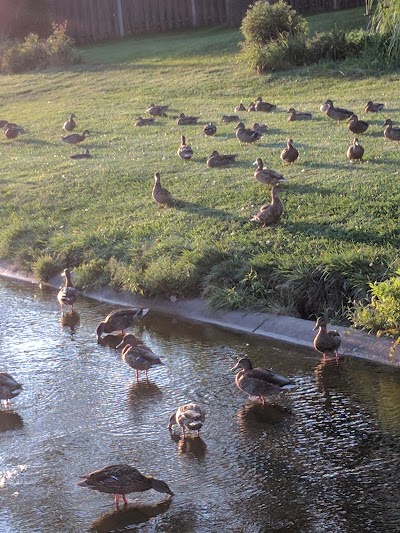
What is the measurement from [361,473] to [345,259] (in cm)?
411

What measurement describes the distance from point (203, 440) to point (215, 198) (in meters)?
6.98

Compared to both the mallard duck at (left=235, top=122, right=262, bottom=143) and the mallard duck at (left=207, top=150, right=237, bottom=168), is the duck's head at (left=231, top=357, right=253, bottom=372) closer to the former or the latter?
the mallard duck at (left=207, top=150, right=237, bottom=168)

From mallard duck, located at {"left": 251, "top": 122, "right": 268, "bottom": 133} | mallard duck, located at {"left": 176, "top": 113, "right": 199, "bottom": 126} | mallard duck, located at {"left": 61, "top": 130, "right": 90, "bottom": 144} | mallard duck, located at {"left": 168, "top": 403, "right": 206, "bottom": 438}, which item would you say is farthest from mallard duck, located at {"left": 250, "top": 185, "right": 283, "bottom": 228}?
mallard duck, located at {"left": 61, "top": 130, "right": 90, "bottom": 144}

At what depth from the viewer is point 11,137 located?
75.6ft

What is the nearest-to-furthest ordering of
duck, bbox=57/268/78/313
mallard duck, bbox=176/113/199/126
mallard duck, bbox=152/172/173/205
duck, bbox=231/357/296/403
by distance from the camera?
1. duck, bbox=231/357/296/403
2. duck, bbox=57/268/78/313
3. mallard duck, bbox=152/172/173/205
4. mallard duck, bbox=176/113/199/126

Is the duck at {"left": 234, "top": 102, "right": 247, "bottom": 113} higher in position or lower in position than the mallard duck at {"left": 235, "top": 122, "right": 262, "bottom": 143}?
lower

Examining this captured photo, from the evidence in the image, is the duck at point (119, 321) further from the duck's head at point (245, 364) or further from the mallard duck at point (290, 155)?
the mallard duck at point (290, 155)

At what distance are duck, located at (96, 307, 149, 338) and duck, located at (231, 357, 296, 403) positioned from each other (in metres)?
2.53

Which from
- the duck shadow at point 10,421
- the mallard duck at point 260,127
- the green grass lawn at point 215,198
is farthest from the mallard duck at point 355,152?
the duck shadow at point 10,421

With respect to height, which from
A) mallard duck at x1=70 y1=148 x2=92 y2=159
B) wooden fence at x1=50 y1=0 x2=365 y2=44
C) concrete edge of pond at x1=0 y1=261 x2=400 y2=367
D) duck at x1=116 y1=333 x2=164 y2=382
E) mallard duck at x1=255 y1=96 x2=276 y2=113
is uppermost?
wooden fence at x1=50 y1=0 x2=365 y2=44

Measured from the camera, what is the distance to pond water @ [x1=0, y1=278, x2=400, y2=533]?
700cm

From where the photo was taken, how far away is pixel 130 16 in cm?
4038

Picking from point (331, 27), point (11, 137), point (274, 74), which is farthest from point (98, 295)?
point (331, 27)

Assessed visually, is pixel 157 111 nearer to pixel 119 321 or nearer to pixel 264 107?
pixel 264 107
